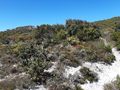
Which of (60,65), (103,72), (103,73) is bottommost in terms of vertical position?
(103,73)

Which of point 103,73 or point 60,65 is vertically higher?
point 60,65

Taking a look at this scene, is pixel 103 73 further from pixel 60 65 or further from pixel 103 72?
pixel 60 65

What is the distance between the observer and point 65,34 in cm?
3412

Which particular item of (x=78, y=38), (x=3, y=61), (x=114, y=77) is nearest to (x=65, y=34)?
(x=78, y=38)

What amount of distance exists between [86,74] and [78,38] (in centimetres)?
1339

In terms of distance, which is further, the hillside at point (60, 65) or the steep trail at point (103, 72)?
the steep trail at point (103, 72)

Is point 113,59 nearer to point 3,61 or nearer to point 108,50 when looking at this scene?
point 108,50

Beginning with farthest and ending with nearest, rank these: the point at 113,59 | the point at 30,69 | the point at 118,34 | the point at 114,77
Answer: the point at 118,34 < the point at 113,59 < the point at 114,77 < the point at 30,69

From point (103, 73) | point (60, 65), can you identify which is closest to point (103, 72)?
point (103, 73)

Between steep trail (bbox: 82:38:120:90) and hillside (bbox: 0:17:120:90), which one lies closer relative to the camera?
hillside (bbox: 0:17:120:90)

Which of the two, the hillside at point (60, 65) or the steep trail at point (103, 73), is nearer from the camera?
the hillside at point (60, 65)

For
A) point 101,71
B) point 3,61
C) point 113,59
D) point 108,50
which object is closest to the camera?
point 101,71

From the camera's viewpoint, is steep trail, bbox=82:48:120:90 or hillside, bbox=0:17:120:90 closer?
Result: hillside, bbox=0:17:120:90

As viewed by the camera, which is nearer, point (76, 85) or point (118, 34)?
point (76, 85)
